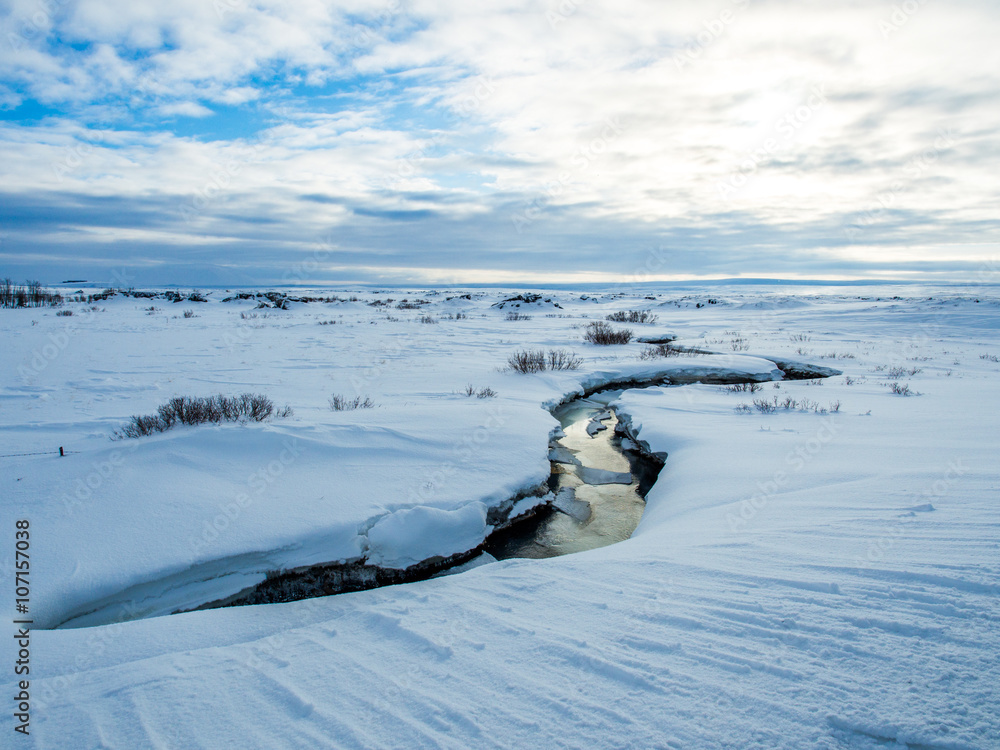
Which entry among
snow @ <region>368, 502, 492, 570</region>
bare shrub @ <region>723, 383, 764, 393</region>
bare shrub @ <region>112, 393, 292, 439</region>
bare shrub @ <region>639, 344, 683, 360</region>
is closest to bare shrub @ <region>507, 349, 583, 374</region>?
bare shrub @ <region>639, 344, 683, 360</region>

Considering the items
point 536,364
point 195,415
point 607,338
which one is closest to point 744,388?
point 536,364

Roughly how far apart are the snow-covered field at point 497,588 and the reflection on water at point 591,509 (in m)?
0.35

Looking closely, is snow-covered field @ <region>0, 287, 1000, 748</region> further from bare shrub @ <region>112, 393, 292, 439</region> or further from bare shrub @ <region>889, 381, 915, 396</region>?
bare shrub @ <region>889, 381, 915, 396</region>

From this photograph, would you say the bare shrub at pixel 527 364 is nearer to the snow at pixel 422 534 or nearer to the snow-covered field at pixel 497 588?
the snow-covered field at pixel 497 588

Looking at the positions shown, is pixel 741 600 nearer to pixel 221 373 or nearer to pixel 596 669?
pixel 596 669

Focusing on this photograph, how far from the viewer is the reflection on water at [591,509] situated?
4.19m

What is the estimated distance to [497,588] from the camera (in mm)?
2855

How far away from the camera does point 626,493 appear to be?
535 cm

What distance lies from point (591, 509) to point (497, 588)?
230cm

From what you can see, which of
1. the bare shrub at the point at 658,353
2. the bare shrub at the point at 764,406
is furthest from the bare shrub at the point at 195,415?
the bare shrub at the point at 658,353

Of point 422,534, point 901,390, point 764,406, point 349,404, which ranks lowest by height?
point 422,534

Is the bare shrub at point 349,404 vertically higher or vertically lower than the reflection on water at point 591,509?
higher

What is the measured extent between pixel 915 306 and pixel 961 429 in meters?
26.8

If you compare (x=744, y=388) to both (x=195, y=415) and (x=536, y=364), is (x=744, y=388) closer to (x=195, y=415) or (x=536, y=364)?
(x=536, y=364)
